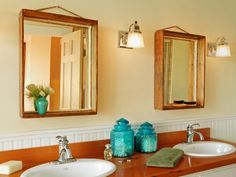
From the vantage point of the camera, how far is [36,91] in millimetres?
1687

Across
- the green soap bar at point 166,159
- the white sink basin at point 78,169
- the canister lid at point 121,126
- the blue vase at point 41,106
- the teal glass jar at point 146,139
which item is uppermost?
the blue vase at point 41,106

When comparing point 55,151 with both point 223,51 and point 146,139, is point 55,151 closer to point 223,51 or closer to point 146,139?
point 146,139

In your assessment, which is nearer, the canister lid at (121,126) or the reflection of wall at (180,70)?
the canister lid at (121,126)

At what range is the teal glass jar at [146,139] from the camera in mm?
1956

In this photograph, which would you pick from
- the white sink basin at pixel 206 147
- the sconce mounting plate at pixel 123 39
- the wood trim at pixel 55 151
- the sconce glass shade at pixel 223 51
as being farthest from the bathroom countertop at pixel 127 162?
the sconce glass shade at pixel 223 51

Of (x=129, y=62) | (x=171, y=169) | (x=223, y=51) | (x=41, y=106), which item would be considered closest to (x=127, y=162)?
(x=171, y=169)

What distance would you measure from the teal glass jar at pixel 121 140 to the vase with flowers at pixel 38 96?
468mm

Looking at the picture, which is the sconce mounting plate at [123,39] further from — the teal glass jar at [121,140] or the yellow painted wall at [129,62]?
the teal glass jar at [121,140]

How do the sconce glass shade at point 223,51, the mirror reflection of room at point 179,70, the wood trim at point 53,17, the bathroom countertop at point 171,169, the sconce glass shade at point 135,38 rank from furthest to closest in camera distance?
the sconce glass shade at point 223,51
the mirror reflection of room at point 179,70
the sconce glass shade at point 135,38
the wood trim at point 53,17
the bathroom countertop at point 171,169

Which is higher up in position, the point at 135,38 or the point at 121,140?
the point at 135,38

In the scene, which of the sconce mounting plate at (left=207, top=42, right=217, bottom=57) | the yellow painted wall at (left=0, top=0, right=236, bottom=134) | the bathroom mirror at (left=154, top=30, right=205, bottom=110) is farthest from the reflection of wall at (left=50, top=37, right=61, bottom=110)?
the sconce mounting plate at (left=207, top=42, right=217, bottom=57)

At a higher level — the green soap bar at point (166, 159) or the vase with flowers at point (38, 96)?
the vase with flowers at point (38, 96)

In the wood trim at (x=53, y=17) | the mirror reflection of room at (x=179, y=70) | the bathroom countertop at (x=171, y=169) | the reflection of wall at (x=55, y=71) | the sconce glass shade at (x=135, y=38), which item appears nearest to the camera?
the bathroom countertop at (x=171, y=169)

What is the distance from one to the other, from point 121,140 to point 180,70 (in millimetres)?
827
